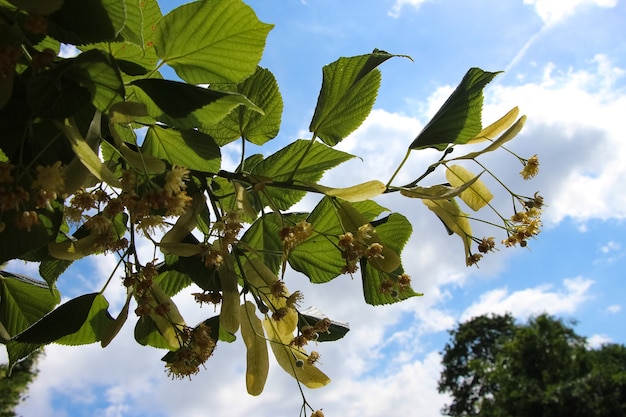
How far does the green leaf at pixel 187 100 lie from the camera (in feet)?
1.85

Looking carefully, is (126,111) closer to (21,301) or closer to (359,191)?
(359,191)

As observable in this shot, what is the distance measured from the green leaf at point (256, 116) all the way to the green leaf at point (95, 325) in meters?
0.29

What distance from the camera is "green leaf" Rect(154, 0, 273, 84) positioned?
611 mm

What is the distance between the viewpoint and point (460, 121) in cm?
75

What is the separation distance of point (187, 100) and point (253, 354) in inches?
12.2

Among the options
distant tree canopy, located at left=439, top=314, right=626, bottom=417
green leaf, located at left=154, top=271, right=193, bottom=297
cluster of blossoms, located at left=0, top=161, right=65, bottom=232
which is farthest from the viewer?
distant tree canopy, located at left=439, top=314, right=626, bottom=417

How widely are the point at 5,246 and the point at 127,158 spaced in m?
0.15

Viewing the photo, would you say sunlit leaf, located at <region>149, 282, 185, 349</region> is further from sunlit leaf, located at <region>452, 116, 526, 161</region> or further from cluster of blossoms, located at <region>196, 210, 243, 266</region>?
sunlit leaf, located at <region>452, 116, 526, 161</region>

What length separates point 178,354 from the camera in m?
0.66

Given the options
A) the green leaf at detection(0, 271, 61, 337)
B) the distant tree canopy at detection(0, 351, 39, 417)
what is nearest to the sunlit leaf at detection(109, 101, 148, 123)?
the green leaf at detection(0, 271, 61, 337)

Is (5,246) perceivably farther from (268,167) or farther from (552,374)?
(552,374)

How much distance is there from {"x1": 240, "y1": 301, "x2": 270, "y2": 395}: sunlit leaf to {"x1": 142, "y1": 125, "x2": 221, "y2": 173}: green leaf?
0.58 feet

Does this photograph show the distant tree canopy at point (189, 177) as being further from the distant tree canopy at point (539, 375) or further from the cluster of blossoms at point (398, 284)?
the distant tree canopy at point (539, 375)

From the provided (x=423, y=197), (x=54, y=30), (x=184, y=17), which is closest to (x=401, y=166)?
(x=423, y=197)
